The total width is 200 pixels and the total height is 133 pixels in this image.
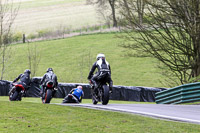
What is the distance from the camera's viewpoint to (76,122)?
28.6ft

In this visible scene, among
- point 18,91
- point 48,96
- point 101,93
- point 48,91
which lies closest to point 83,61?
point 18,91

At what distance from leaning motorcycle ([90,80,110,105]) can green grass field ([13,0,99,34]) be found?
51.2 m

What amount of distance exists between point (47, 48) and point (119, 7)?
110 ft

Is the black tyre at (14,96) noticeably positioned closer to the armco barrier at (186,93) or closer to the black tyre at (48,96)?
the black tyre at (48,96)

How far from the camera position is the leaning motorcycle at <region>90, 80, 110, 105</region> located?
1408 cm

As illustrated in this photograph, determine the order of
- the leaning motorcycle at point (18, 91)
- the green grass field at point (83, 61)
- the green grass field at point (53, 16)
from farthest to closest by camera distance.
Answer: the green grass field at point (53, 16) < the green grass field at point (83, 61) < the leaning motorcycle at point (18, 91)

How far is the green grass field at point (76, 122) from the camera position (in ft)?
25.7

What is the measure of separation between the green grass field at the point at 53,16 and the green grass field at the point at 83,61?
11.1 meters

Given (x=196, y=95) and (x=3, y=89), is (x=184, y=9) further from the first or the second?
(x=3, y=89)

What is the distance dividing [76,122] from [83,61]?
124 feet

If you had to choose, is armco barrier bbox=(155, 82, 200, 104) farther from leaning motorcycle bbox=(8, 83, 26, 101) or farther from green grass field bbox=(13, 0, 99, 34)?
green grass field bbox=(13, 0, 99, 34)

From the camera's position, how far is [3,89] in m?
25.5

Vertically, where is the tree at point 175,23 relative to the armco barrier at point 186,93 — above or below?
above

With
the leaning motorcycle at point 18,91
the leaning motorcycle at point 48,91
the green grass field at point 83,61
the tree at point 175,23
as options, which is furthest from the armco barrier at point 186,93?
the green grass field at point 83,61
